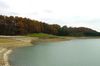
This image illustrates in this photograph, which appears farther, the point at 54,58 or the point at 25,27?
the point at 25,27

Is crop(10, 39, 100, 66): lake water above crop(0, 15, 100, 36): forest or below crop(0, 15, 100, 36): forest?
below

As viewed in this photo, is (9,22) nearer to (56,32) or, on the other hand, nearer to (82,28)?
(56,32)

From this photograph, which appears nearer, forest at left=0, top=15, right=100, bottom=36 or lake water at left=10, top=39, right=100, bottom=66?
lake water at left=10, top=39, right=100, bottom=66

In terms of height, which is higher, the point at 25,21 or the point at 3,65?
the point at 25,21

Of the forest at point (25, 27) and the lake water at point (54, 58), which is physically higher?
the forest at point (25, 27)

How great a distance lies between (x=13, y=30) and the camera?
343 ft

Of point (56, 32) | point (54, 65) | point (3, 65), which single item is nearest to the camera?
point (3, 65)

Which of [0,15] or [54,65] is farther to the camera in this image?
[0,15]

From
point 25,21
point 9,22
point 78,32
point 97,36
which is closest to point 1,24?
point 9,22

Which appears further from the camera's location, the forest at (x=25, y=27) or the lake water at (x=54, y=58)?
the forest at (x=25, y=27)

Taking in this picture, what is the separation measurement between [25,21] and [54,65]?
89.2 meters

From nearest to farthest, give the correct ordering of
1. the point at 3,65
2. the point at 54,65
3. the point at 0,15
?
1. the point at 3,65
2. the point at 54,65
3. the point at 0,15

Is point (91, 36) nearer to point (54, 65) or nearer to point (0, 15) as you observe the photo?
point (0, 15)

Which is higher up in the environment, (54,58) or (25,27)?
(25,27)
